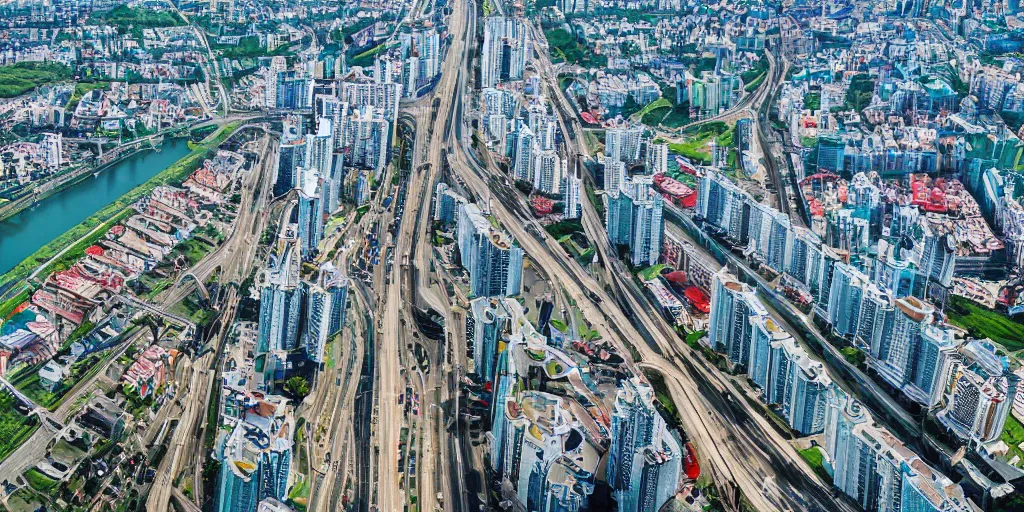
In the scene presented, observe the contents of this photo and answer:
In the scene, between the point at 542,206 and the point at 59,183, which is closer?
the point at 542,206

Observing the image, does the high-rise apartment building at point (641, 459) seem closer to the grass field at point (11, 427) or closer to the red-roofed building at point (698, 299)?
the red-roofed building at point (698, 299)

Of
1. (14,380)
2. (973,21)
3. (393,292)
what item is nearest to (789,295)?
(393,292)

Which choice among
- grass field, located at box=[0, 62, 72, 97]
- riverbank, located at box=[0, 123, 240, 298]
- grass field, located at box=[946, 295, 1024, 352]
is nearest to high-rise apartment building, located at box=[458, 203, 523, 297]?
grass field, located at box=[946, 295, 1024, 352]

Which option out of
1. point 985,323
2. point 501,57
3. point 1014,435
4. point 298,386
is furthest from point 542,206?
point 1014,435

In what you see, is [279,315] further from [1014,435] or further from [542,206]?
[1014,435]

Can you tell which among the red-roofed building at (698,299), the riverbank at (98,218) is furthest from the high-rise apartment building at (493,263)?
the riverbank at (98,218)

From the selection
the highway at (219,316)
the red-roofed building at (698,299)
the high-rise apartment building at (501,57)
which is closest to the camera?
the highway at (219,316)

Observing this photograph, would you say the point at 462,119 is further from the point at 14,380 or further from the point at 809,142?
the point at 14,380
